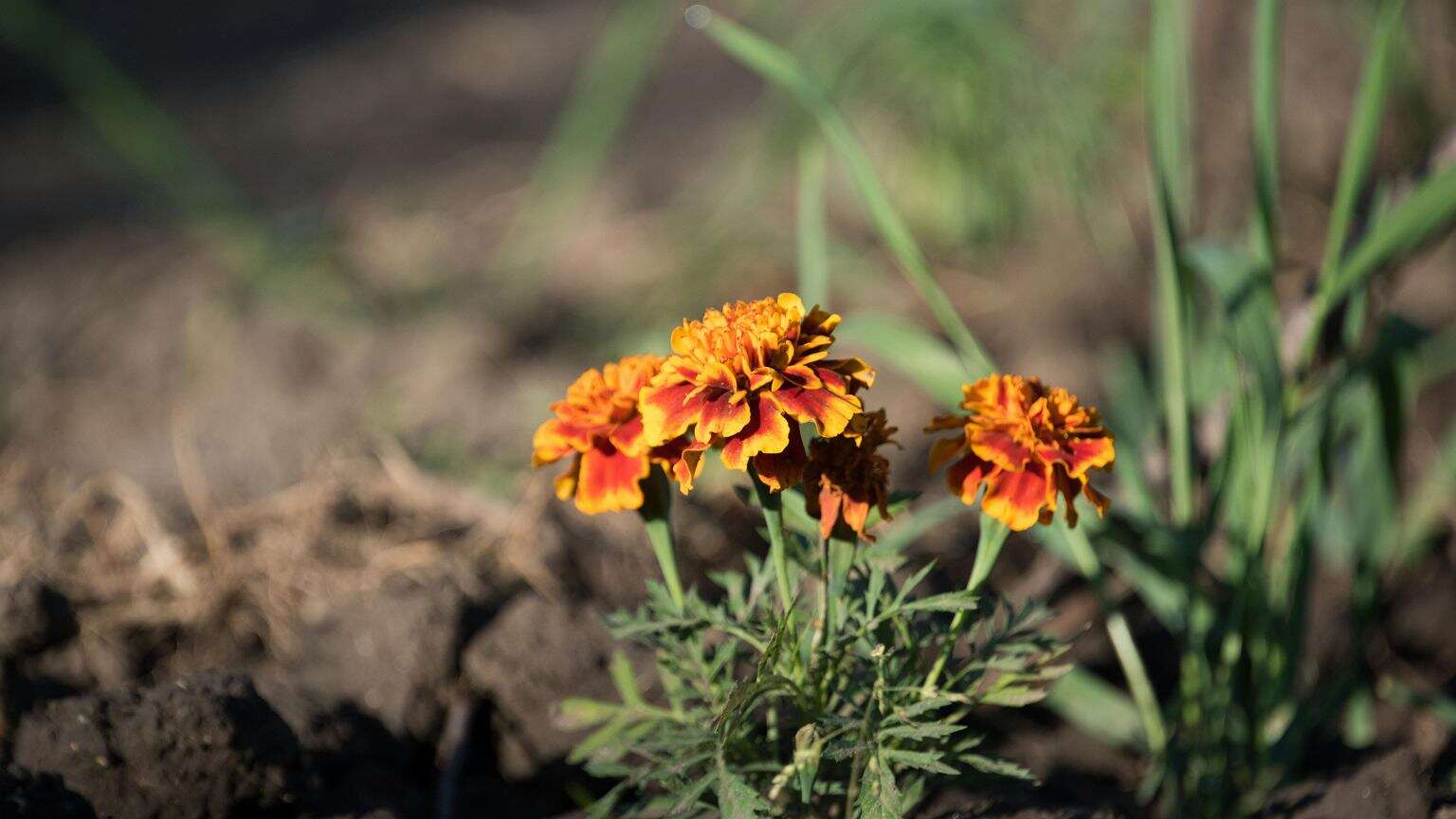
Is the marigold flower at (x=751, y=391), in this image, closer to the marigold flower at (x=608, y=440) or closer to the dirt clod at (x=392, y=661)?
the marigold flower at (x=608, y=440)

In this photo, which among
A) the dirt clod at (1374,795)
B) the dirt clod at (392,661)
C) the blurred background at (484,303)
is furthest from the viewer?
the blurred background at (484,303)

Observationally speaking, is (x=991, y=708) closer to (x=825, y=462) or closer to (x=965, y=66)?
(x=825, y=462)

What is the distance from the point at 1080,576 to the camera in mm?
1668

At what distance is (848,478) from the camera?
917 millimetres

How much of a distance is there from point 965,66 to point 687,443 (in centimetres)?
178

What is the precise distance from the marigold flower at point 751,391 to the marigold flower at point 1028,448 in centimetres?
10

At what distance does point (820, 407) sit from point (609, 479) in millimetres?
205

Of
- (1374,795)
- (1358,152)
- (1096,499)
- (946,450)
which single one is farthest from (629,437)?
(1358,152)

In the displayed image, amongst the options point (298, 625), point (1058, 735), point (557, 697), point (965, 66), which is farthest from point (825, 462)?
point (965, 66)

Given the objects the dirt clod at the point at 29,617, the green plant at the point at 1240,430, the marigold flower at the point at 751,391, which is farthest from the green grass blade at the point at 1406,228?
the dirt clod at the point at 29,617

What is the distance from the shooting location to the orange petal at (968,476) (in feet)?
3.01

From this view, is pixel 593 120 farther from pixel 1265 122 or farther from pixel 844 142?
pixel 1265 122

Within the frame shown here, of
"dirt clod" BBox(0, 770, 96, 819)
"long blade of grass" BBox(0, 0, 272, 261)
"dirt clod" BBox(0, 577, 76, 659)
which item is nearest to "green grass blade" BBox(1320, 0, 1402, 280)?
"dirt clod" BBox(0, 770, 96, 819)

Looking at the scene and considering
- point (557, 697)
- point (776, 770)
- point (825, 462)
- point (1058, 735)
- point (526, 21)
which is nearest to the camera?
point (825, 462)
